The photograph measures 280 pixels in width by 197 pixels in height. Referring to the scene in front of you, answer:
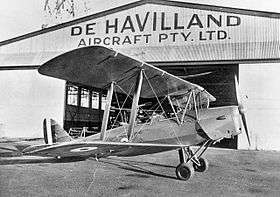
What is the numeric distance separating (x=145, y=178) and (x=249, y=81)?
3.91 metres

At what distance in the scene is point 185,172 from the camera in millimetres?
4441

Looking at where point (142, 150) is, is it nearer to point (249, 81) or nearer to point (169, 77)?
point (169, 77)

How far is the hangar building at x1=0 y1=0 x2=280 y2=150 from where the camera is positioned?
5.87 metres

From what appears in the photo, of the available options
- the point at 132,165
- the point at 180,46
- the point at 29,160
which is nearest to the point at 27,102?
the point at 29,160

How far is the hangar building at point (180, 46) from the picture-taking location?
5867 millimetres

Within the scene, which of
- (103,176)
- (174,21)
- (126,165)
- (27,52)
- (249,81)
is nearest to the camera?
(103,176)

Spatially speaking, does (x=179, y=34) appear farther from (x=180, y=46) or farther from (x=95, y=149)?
(x=95, y=149)

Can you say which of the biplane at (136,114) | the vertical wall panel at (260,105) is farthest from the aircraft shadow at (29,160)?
→ the vertical wall panel at (260,105)

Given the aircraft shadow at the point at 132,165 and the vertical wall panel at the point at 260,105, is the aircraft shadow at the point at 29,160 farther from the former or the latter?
the vertical wall panel at the point at 260,105

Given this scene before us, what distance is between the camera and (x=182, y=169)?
4465mm

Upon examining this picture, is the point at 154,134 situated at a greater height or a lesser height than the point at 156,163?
greater

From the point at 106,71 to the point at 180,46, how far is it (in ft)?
9.95

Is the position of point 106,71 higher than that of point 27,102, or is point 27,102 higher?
point 106,71

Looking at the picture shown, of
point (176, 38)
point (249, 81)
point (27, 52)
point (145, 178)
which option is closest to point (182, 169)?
point (145, 178)
